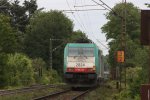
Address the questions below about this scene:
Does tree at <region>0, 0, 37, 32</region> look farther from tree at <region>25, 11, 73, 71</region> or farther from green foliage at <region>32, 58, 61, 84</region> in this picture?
green foliage at <region>32, 58, 61, 84</region>

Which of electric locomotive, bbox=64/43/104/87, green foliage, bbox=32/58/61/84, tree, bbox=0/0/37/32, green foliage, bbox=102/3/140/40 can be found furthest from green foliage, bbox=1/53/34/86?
tree, bbox=0/0/37/32

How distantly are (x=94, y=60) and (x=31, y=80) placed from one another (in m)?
16.6

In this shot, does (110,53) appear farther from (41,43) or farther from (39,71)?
(39,71)

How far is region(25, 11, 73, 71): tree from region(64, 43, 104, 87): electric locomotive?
2046 inches

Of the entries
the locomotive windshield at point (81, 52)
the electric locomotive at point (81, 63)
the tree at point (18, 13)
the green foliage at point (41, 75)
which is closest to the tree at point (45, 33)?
the tree at point (18, 13)

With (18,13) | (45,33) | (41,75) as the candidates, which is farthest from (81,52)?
(18,13)

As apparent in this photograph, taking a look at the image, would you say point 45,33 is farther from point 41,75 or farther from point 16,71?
point 16,71

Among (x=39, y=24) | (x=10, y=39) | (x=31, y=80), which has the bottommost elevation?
(x=31, y=80)

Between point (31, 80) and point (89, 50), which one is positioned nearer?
point (89, 50)

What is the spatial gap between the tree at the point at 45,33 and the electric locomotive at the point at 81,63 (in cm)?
5196

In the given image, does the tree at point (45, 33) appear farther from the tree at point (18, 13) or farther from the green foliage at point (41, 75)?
the green foliage at point (41, 75)

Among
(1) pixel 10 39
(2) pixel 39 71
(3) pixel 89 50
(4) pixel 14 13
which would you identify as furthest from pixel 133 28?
(3) pixel 89 50

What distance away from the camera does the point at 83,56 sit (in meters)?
38.8

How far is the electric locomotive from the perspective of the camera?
38312 millimetres
